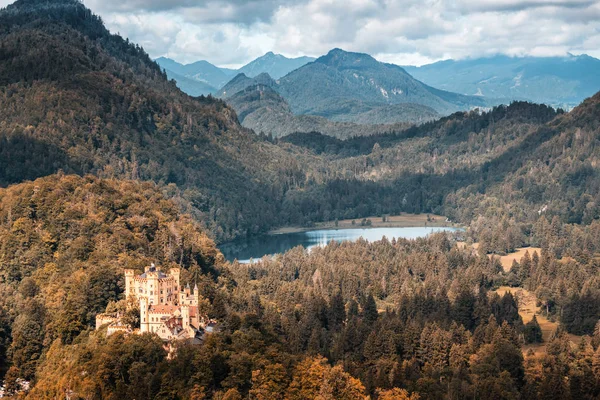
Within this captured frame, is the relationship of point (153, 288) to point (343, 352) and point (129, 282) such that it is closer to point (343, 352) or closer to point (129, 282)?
point (129, 282)

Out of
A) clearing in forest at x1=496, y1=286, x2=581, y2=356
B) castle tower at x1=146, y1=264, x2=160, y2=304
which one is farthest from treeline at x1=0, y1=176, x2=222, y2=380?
clearing in forest at x1=496, y1=286, x2=581, y2=356

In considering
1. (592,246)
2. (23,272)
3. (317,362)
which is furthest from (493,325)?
(592,246)

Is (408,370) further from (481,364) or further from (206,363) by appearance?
(206,363)

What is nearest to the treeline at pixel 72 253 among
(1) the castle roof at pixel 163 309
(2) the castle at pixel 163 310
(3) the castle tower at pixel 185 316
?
(2) the castle at pixel 163 310

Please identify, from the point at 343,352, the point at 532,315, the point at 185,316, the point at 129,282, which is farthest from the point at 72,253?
the point at 532,315

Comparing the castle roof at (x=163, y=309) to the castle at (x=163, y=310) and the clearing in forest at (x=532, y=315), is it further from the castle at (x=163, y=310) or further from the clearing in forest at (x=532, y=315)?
the clearing in forest at (x=532, y=315)

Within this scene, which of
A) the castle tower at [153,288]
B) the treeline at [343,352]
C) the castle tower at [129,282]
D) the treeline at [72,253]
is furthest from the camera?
the treeline at [72,253]

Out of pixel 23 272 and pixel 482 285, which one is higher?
pixel 23 272
